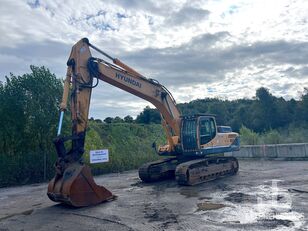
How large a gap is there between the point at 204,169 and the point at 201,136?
4.33 feet

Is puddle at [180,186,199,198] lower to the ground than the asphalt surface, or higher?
higher

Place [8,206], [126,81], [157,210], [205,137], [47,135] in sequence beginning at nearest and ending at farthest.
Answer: [157,210], [8,206], [126,81], [205,137], [47,135]

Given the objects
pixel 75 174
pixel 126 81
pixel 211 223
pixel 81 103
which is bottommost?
pixel 211 223

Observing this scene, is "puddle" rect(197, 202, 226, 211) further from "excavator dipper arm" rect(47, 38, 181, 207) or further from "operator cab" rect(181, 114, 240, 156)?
"operator cab" rect(181, 114, 240, 156)

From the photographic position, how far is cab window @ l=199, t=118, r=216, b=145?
533 inches

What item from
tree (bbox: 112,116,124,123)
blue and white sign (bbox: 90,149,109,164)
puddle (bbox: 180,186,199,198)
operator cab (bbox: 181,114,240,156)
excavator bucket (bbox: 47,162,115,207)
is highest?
tree (bbox: 112,116,124,123)

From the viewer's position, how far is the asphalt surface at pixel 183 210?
690cm

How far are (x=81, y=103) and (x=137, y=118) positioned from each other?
1103 inches

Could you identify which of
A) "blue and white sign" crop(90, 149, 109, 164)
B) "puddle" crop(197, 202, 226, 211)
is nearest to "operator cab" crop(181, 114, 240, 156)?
"puddle" crop(197, 202, 226, 211)

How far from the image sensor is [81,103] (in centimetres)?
1002

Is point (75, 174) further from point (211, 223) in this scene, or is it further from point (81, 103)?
point (211, 223)

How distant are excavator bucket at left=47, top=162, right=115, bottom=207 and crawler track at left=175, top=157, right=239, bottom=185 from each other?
374 cm

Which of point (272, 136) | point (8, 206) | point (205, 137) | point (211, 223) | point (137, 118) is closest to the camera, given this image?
point (211, 223)

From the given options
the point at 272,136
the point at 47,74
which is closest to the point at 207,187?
the point at 47,74
